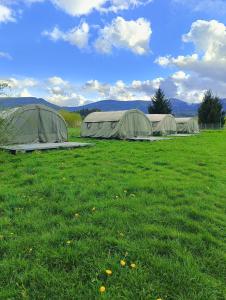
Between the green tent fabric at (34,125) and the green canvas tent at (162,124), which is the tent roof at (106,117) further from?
the green canvas tent at (162,124)

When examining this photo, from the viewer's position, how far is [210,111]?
5431 centimetres

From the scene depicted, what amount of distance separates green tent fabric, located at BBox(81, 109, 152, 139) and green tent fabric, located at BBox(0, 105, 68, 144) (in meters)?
5.49

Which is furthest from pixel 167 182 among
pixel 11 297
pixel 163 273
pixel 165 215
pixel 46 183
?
pixel 11 297

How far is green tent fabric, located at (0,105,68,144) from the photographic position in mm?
16312

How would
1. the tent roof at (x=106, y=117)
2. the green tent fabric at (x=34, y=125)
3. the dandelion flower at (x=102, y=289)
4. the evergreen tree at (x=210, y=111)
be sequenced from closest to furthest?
the dandelion flower at (x=102, y=289)
the green tent fabric at (x=34, y=125)
the tent roof at (x=106, y=117)
the evergreen tree at (x=210, y=111)

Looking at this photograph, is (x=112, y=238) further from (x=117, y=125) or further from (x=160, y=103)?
(x=160, y=103)

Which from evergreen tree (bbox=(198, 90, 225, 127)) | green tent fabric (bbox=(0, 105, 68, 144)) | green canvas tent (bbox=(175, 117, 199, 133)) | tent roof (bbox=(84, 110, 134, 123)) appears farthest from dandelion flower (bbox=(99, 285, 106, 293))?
evergreen tree (bbox=(198, 90, 225, 127))

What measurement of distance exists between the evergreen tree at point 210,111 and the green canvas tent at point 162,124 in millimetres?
23878

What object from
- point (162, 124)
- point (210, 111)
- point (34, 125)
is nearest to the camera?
point (34, 125)

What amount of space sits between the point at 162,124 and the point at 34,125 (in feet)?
54.5

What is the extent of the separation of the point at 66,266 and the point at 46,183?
3880mm

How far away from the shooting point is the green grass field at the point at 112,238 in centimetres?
334

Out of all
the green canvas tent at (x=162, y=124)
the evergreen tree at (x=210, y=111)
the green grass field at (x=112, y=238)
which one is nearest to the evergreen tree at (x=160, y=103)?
the evergreen tree at (x=210, y=111)

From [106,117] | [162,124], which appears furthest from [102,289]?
[162,124]
